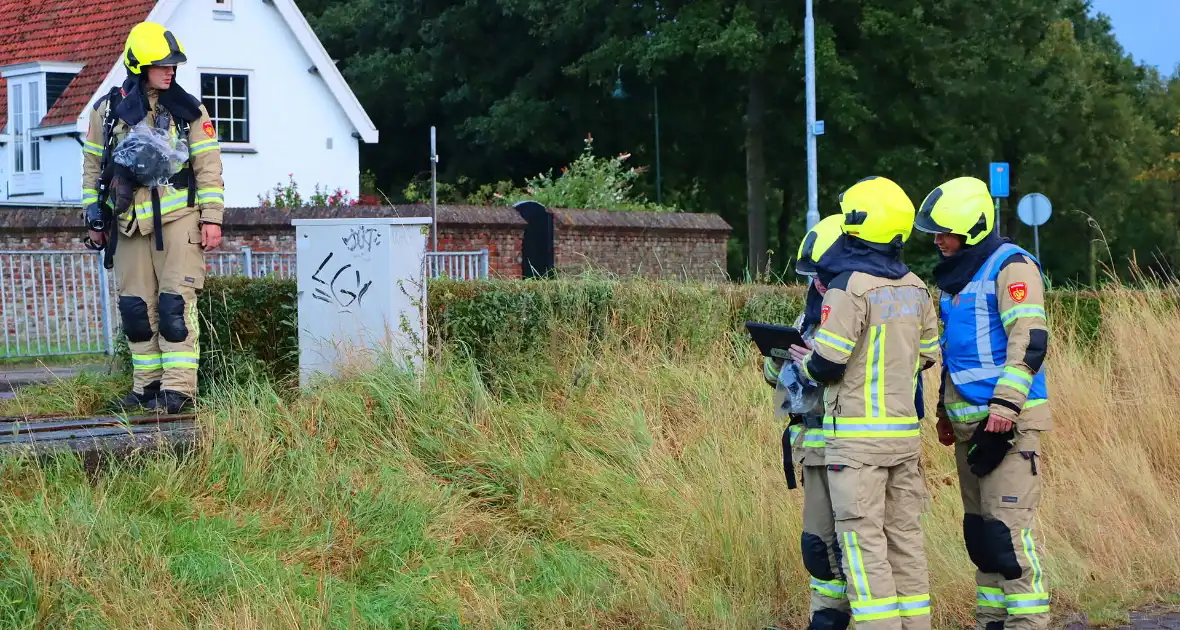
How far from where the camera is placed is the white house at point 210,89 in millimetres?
27750

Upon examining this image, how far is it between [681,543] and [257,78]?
82.8 ft

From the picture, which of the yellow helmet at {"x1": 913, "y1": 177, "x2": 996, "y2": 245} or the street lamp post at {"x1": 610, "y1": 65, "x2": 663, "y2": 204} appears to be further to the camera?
the street lamp post at {"x1": 610, "y1": 65, "x2": 663, "y2": 204}

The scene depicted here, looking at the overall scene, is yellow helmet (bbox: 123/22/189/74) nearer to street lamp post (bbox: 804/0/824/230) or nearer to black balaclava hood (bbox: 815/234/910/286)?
black balaclava hood (bbox: 815/234/910/286)

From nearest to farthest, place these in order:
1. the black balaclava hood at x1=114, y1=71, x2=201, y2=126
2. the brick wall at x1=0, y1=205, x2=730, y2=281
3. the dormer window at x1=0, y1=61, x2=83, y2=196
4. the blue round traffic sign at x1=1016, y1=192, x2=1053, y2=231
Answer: the black balaclava hood at x1=114, y1=71, x2=201, y2=126
the brick wall at x1=0, y1=205, x2=730, y2=281
the blue round traffic sign at x1=1016, y1=192, x2=1053, y2=231
the dormer window at x1=0, y1=61, x2=83, y2=196

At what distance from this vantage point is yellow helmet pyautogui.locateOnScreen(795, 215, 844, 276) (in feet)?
18.2

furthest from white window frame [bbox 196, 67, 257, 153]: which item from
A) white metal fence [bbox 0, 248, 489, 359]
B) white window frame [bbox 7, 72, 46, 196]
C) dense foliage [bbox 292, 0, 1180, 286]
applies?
white metal fence [bbox 0, 248, 489, 359]

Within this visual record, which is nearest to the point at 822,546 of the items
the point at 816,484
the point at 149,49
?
the point at 816,484

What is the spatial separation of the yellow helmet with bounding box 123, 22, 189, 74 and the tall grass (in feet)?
5.74

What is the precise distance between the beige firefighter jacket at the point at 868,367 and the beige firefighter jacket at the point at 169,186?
3.69m

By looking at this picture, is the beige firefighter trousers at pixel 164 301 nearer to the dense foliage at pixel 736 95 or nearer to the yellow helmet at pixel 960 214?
the yellow helmet at pixel 960 214

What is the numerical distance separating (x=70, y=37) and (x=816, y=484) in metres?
26.6

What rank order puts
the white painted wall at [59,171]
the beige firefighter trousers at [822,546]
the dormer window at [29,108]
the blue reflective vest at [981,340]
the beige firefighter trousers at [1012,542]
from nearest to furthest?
the beige firefighter trousers at [822,546] → the beige firefighter trousers at [1012,542] → the blue reflective vest at [981,340] → the white painted wall at [59,171] → the dormer window at [29,108]

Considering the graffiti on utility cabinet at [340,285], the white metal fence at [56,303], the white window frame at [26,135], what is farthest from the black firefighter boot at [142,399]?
the white window frame at [26,135]

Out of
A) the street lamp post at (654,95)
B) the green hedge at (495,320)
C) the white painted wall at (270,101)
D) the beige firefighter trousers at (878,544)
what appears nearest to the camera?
the beige firefighter trousers at (878,544)
